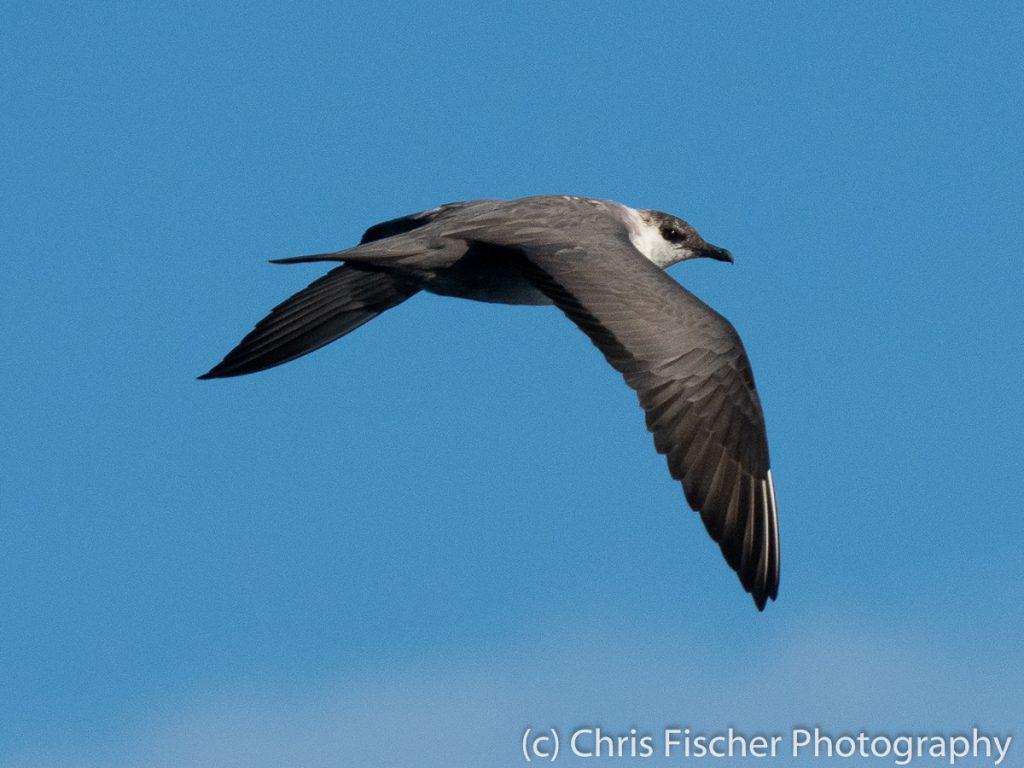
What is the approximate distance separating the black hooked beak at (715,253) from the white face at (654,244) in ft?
0.28

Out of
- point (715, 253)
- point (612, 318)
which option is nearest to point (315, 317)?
point (612, 318)

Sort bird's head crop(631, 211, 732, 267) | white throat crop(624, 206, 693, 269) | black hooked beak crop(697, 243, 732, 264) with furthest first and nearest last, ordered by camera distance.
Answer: black hooked beak crop(697, 243, 732, 264) → bird's head crop(631, 211, 732, 267) → white throat crop(624, 206, 693, 269)

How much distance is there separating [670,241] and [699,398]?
12.2 ft

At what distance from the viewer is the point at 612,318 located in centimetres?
1094

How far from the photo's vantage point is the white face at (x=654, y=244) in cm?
1385

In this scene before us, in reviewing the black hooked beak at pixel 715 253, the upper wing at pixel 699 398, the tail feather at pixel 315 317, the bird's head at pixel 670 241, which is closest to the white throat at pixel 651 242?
the bird's head at pixel 670 241

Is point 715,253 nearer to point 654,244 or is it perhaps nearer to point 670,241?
point 670,241

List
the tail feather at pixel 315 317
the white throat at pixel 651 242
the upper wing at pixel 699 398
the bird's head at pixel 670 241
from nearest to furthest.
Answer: the upper wing at pixel 699 398
the tail feather at pixel 315 317
the white throat at pixel 651 242
the bird's head at pixel 670 241

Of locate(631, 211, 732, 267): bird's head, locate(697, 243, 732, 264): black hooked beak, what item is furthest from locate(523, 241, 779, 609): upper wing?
locate(697, 243, 732, 264): black hooked beak

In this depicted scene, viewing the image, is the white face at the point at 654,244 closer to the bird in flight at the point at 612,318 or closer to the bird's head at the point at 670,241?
the bird's head at the point at 670,241

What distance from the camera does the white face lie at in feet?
45.4

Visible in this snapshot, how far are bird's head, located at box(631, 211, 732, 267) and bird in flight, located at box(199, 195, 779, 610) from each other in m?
0.68

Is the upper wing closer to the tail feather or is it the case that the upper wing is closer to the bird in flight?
the bird in flight

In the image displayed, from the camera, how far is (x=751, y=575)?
10.8 metres
